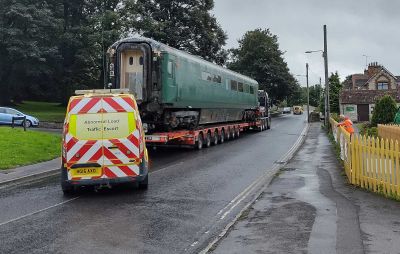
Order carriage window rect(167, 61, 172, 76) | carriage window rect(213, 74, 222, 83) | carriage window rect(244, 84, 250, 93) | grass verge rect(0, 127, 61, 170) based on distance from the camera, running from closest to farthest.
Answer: grass verge rect(0, 127, 61, 170), carriage window rect(167, 61, 172, 76), carriage window rect(213, 74, 222, 83), carriage window rect(244, 84, 250, 93)

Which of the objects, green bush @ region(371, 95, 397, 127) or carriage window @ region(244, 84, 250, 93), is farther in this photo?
green bush @ region(371, 95, 397, 127)

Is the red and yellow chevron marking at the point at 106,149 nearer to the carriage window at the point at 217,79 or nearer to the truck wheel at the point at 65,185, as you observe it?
the truck wheel at the point at 65,185

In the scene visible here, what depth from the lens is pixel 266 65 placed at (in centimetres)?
8206

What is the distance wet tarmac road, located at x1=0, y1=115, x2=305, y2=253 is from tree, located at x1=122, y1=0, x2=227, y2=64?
123 feet

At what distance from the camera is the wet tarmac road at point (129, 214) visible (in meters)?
7.32

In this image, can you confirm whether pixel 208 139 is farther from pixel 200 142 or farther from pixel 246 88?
pixel 246 88

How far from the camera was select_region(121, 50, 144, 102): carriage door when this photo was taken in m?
19.5

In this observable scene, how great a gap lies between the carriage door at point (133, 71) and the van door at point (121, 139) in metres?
7.94

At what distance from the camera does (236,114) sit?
109 ft

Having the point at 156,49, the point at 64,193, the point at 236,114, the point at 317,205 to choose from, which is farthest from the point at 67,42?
the point at 317,205

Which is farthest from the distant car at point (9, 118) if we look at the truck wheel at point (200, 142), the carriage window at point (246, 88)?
the truck wheel at point (200, 142)

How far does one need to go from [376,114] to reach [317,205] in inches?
1220

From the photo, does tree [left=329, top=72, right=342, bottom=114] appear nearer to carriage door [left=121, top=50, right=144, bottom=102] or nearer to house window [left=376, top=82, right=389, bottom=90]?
house window [left=376, top=82, right=389, bottom=90]

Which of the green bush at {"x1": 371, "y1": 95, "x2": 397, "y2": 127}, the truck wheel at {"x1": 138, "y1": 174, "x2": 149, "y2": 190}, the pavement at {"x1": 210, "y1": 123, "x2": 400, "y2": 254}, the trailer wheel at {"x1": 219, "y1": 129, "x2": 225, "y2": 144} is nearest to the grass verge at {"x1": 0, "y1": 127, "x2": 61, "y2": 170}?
the truck wheel at {"x1": 138, "y1": 174, "x2": 149, "y2": 190}
